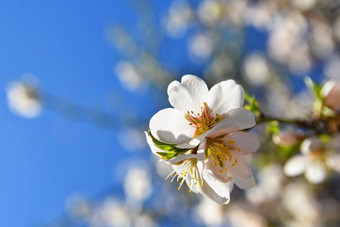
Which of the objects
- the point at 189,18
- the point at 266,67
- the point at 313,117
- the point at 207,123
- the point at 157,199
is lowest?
the point at 313,117

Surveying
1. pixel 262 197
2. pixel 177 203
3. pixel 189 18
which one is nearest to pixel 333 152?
pixel 262 197

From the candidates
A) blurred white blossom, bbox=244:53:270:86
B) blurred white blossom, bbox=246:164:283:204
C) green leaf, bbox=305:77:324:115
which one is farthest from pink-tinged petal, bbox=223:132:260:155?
blurred white blossom, bbox=244:53:270:86

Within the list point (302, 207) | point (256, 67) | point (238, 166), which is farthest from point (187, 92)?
point (256, 67)

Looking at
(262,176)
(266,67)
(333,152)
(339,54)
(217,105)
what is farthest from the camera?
(266,67)

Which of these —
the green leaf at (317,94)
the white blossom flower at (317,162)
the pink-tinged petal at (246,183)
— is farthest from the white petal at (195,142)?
the white blossom flower at (317,162)

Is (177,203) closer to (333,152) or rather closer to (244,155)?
(333,152)

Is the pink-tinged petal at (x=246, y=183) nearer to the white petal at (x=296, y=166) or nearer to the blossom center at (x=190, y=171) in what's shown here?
the blossom center at (x=190, y=171)

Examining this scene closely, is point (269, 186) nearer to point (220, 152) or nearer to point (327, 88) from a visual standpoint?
point (327, 88)
